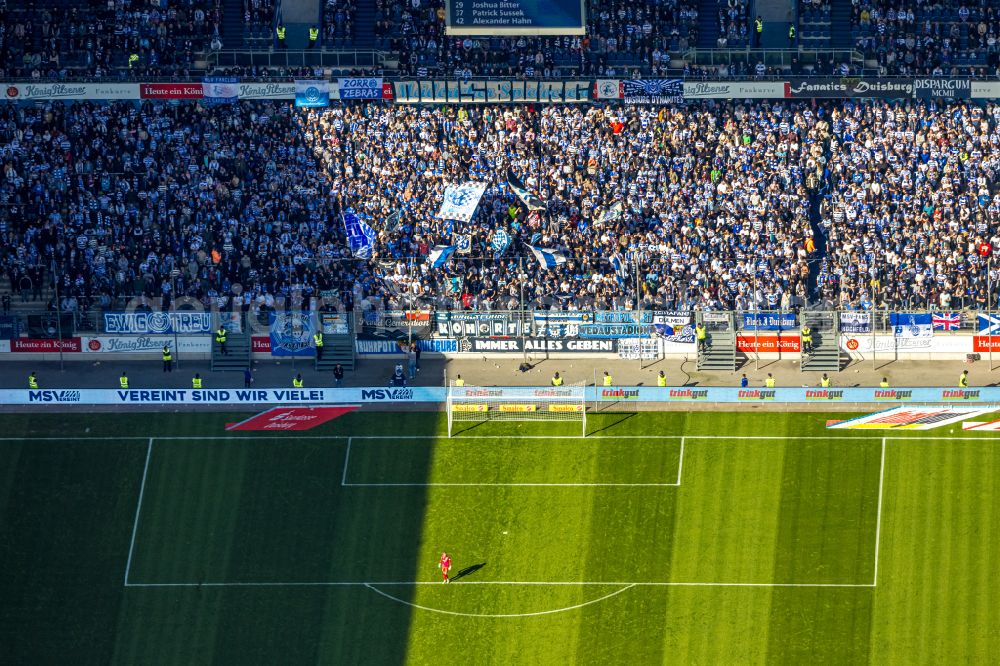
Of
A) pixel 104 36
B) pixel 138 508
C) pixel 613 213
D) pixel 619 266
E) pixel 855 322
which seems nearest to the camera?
pixel 138 508

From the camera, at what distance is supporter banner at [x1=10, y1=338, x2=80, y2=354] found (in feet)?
276

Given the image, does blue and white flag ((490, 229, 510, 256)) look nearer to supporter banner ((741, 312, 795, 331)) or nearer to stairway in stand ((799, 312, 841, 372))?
supporter banner ((741, 312, 795, 331))

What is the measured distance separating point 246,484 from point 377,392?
6.91 meters

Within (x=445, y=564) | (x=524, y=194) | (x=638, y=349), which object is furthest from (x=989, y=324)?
(x=445, y=564)

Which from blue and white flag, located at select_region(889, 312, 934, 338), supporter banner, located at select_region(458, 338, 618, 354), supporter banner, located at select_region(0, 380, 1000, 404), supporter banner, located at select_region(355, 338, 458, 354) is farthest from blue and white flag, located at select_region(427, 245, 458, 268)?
blue and white flag, located at select_region(889, 312, 934, 338)

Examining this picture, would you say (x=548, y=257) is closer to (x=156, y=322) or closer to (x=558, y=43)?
(x=558, y=43)

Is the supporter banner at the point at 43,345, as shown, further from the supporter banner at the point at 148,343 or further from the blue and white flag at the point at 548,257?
the blue and white flag at the point at 548,257

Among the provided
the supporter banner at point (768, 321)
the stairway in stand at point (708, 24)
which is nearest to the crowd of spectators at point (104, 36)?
the stairway in stand at point (708, 24)

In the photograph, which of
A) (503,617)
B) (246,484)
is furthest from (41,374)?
(503,617)

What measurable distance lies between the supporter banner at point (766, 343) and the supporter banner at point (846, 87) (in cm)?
1425

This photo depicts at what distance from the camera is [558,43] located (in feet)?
307

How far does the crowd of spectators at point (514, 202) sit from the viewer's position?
85.4 metres

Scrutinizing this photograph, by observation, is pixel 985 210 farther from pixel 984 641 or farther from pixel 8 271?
pixel 8 271

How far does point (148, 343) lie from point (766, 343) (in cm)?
2703
